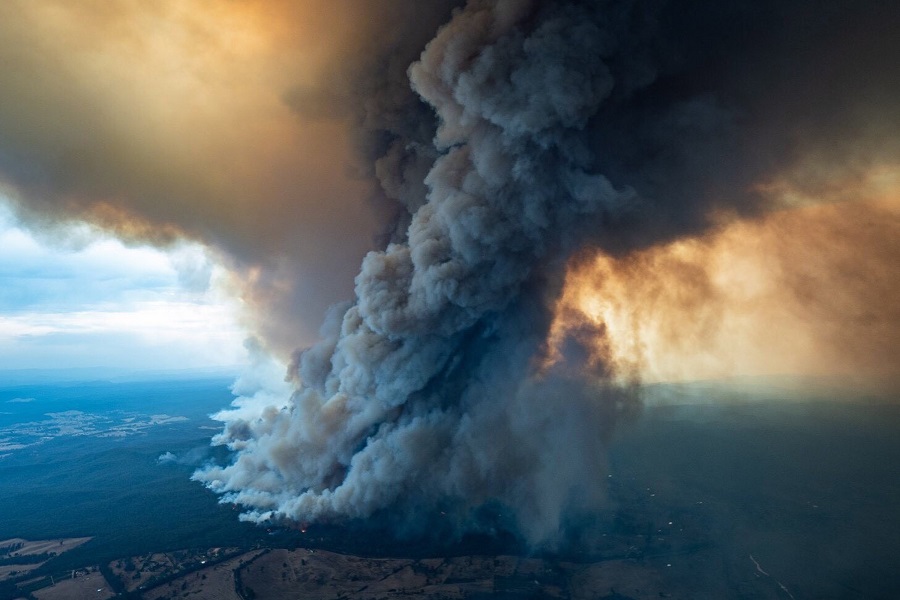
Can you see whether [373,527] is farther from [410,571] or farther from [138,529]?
[138,529]

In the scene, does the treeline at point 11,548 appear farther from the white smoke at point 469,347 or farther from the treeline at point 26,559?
the white smoke at point 469,347

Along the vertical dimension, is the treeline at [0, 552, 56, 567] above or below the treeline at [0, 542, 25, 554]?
below

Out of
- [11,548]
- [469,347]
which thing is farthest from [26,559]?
[469,347]

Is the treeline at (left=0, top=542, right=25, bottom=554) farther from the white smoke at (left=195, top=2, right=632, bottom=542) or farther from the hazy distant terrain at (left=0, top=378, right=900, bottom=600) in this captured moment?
the white smoke at (left=195, top=2, right=632, bottom=542)

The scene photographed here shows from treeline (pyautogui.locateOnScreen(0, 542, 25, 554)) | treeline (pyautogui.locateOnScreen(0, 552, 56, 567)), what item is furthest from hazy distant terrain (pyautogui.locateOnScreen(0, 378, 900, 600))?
treeline (pyautogui.locateOnScreen(0, 542, 25, 554))

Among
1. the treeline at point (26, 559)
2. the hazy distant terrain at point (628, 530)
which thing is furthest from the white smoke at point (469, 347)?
the treeline at point (26, 559)

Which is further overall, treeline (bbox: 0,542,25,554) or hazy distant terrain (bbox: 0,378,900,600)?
treeline (bbox: 0,542,25,554)

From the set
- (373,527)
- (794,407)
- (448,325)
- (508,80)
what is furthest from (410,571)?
(794,407)

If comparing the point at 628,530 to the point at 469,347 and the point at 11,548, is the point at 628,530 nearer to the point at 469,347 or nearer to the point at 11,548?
the point at 469,347
